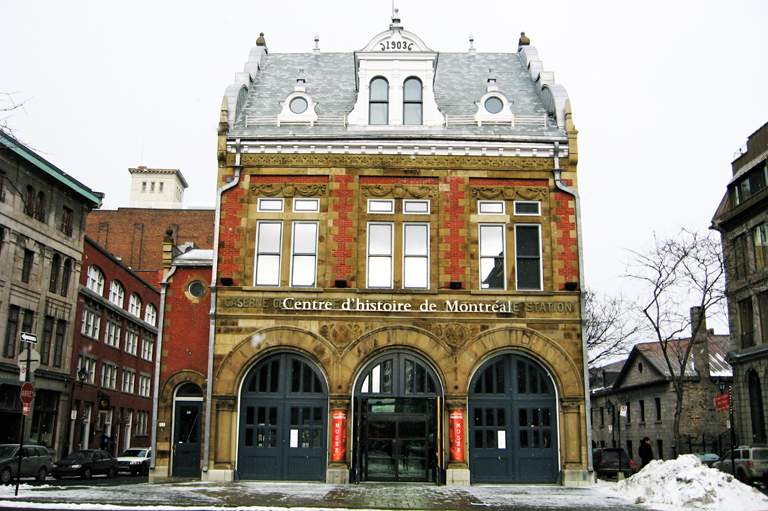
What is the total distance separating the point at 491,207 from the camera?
2391 centimetres

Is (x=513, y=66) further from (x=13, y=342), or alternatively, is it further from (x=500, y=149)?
(x=13, y=342)

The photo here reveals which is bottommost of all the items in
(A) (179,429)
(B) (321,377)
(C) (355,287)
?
(A) (179,429)

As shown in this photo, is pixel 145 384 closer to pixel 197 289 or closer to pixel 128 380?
pixel 128 380

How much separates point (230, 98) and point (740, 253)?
2814 centimetres

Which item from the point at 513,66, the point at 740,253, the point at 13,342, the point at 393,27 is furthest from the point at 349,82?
the point at 740,253

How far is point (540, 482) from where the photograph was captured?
22.3m

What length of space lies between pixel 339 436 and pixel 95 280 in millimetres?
27766

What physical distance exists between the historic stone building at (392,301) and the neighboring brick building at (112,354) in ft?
68.7

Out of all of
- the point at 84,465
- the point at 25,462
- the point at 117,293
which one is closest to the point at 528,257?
the point at 25,462

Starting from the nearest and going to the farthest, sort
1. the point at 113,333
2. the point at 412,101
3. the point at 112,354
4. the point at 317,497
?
1. the point at 317,497
2. the point at 412,101
3. the point at 112,354
4. the point at 113,333

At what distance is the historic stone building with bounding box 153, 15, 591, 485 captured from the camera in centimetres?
2241

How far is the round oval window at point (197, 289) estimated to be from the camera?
2444 centimetres

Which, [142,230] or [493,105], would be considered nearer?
[493,105]

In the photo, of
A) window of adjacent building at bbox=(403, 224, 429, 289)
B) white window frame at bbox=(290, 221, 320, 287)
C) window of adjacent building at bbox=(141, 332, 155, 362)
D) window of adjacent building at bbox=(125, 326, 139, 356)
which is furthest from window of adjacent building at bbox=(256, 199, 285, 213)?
window of adjacent building at bbox=(141, 332, 155, 362)
